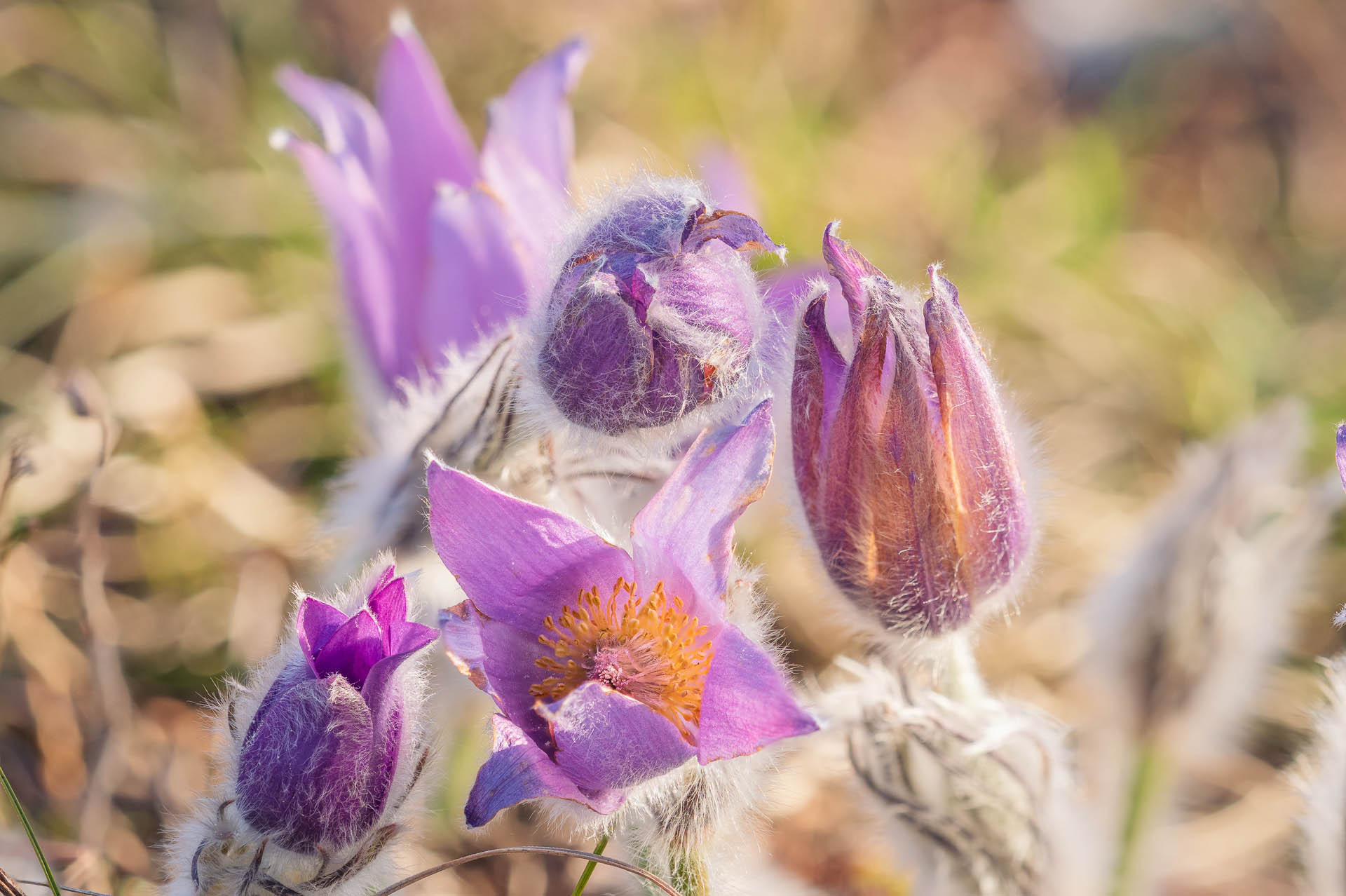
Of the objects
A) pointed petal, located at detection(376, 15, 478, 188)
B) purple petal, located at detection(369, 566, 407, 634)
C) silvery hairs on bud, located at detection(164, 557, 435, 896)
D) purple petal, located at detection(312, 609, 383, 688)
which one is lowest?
silvery hairs on bud, located at detection(164, 557, 435, 896)

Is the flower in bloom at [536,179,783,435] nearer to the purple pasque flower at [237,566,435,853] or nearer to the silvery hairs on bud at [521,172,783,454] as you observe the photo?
the silvery hairs on bud at [521,172,783,454]

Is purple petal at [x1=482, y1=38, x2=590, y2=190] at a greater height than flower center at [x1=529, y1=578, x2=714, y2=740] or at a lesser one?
greater

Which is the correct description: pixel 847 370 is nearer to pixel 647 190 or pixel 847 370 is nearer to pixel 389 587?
pixel 647 190

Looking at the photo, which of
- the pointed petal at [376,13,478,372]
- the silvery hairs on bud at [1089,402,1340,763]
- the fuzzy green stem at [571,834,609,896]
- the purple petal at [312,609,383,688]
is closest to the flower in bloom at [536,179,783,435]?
the purple petal at [312,609,383,688]

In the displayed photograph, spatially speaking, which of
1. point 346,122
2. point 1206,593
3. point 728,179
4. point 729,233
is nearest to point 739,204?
point 728,179

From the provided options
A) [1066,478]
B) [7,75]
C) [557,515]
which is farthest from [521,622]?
[7,75]

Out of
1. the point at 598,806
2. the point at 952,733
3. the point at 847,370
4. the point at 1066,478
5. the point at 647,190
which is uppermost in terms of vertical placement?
the point at 647,190
